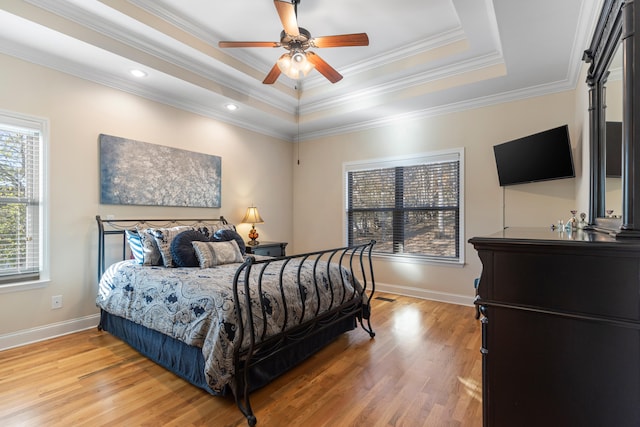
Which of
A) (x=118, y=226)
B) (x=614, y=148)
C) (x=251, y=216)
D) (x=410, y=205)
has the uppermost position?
(x=614, y=148)

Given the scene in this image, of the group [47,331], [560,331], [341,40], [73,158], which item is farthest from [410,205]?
[47,331]

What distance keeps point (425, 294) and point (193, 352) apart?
321 centimetres

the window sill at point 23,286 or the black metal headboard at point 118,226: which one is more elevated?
the black metal headboard at point 118,226

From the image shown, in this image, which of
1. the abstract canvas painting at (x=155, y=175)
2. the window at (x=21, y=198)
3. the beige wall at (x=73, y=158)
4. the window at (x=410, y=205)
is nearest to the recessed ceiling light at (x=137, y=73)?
the beige wall at (x=73, y=158)

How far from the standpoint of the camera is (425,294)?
4.22 m

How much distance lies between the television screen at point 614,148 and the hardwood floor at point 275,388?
154 cm

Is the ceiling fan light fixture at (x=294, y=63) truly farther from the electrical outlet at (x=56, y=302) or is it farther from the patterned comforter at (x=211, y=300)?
the electrical outlet at (x=56, y=302)

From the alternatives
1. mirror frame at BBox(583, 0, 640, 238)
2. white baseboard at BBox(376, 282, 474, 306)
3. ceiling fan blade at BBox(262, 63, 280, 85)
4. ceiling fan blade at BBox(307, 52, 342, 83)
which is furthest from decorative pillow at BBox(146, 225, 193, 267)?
mirror frame at BBox(583, 0, 640, 238)

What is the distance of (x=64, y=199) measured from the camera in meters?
2.95

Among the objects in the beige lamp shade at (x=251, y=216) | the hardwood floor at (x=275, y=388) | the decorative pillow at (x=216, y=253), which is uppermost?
the beige lamp shade at (x=251, y=216)

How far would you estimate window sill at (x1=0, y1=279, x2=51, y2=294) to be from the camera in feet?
8.61

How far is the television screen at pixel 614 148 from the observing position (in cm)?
150

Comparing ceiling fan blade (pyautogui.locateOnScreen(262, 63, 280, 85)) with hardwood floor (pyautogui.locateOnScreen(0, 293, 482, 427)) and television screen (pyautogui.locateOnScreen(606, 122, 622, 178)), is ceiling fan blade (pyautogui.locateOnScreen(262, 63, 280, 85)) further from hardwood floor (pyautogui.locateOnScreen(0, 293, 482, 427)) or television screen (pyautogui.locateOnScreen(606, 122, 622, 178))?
hardwood floor (pyautogui.locateOnScreen(0, 293, 482, 427))

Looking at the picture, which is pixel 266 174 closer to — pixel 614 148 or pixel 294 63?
pixel 294 63
